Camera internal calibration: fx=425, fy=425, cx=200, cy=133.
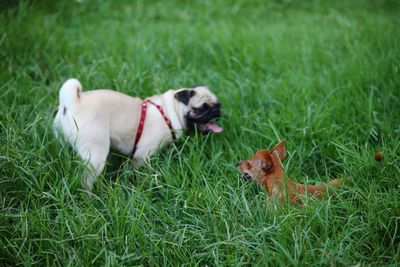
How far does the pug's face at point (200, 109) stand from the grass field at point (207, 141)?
14cm

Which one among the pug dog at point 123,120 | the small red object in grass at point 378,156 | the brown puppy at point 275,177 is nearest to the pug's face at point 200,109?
the pug dog at point 123,120

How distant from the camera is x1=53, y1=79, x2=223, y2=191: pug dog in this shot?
129 inches

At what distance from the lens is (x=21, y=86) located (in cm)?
427

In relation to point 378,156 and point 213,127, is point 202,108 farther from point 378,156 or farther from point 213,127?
point 378,156

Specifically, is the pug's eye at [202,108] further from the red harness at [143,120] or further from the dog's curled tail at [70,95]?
the dog's curled tail at [70,95]

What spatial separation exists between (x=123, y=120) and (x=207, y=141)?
836 millimetres

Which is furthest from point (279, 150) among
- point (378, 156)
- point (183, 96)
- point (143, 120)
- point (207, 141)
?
point (143, 120)

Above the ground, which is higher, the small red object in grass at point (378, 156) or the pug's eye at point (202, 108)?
the pug's eye at point (202, 108)

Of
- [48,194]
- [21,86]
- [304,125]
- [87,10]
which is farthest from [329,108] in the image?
[87,10]

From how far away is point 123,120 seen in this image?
11.6 ft

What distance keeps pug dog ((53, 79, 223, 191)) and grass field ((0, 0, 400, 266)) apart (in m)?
0.14

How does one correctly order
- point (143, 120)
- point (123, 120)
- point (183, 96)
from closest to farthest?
point (123, 120), point (143, 120), point (183, 96)

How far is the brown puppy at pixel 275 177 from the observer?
9.91 feet

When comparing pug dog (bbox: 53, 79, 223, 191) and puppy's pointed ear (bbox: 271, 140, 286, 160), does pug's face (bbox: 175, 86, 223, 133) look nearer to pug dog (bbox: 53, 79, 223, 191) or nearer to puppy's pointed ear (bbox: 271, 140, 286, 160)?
pug dog (bbox: 53, 79, 223, 191)
